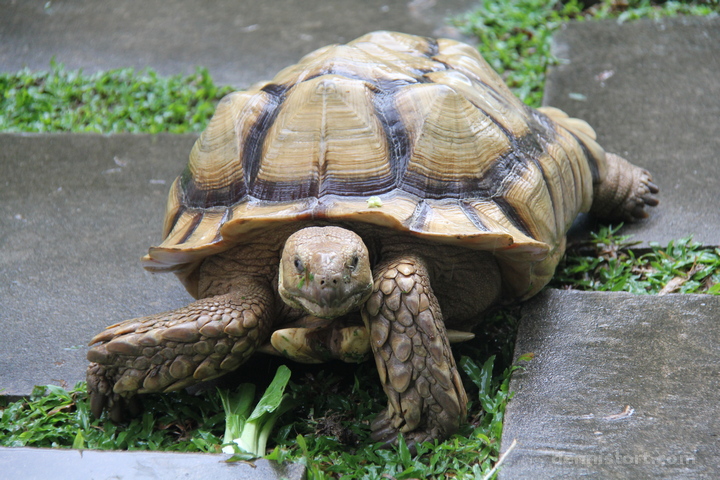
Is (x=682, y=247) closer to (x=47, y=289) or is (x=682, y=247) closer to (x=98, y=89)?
Result: (x=47, y=289)

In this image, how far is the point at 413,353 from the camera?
2.30 meters

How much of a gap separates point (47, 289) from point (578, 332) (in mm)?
2410

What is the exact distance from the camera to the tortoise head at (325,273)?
2.16 metres

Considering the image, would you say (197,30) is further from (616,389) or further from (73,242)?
(616,389)

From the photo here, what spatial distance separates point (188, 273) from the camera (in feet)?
9.88

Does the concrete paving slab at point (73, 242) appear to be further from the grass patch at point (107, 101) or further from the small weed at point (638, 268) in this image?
the small weed at point (638, 268)

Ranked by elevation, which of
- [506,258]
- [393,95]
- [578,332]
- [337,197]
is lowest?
[578,332]

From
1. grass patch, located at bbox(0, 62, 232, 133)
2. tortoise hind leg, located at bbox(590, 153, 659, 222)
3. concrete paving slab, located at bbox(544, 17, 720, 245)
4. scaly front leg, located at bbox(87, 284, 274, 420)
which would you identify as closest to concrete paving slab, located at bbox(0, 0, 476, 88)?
grass patch, located at bbox(0, 62, 232, 133)

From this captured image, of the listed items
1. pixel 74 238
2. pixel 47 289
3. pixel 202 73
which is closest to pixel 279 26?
pixel 202 73

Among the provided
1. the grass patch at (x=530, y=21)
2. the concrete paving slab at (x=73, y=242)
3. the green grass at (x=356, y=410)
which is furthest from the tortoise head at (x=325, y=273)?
the grass patch at (x=530, y=21)

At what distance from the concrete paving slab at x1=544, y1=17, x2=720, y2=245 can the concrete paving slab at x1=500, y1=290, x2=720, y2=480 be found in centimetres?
90

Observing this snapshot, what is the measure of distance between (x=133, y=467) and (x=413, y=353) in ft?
2.99

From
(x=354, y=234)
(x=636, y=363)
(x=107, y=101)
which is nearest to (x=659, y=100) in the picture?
(x=636, y=363)

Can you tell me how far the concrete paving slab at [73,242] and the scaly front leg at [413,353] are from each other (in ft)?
4.32
